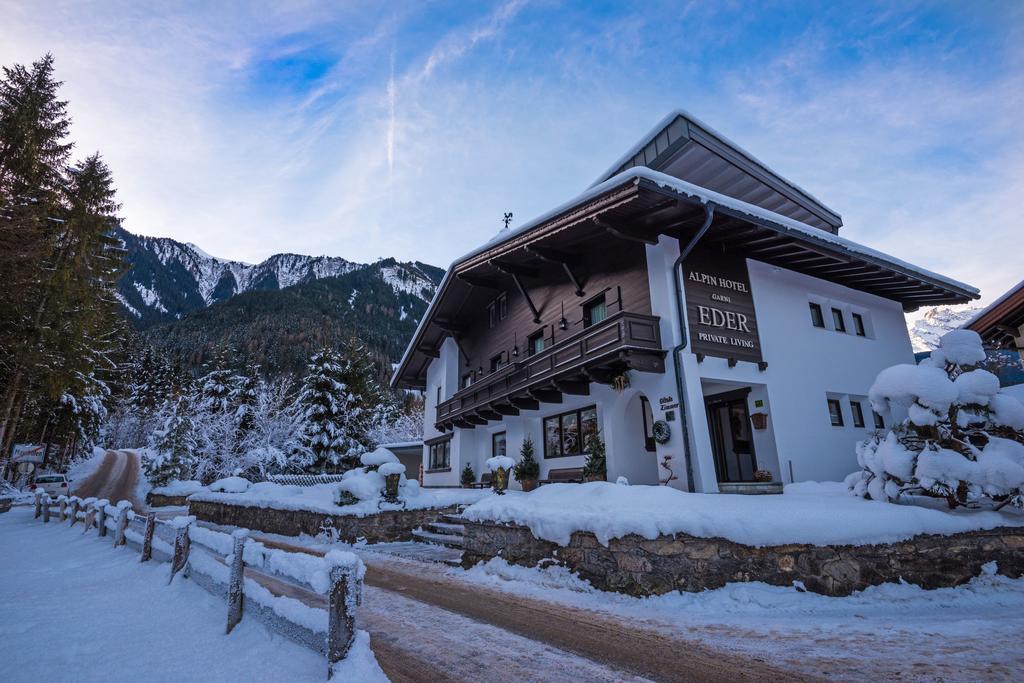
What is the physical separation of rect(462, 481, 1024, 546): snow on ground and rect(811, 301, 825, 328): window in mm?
9300

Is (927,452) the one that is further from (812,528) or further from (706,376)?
(706,376)

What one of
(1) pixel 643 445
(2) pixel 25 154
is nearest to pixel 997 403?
(1) pixel 643 445

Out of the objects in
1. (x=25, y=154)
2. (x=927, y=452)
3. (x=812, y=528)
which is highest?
(x=25, y=154)

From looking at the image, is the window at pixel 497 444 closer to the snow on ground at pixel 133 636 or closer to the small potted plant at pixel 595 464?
the small potted plant at pixel 595 464

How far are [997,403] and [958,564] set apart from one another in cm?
273

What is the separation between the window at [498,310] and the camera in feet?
70.4

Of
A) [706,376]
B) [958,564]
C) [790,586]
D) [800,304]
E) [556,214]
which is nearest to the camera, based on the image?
[790,586]

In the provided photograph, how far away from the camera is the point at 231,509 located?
17.8 m

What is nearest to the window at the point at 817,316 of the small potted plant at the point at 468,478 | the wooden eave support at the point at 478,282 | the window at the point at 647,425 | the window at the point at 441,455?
the window at the point at 647,425

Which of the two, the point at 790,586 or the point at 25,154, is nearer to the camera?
the point at 790,586

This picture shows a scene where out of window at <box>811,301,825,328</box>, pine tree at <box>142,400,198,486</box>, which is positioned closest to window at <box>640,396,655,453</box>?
window at <box>811,301,825,328</box>

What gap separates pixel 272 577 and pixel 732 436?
43.2 feet

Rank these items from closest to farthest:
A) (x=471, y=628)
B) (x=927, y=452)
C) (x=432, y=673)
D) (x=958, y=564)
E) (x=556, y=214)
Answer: (x=432, y=673)
(x=471, y=628)
(x=958, y=564)
(x=927, y=452)
(x=556, y=214)

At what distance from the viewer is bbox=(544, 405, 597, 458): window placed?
1570 cm
